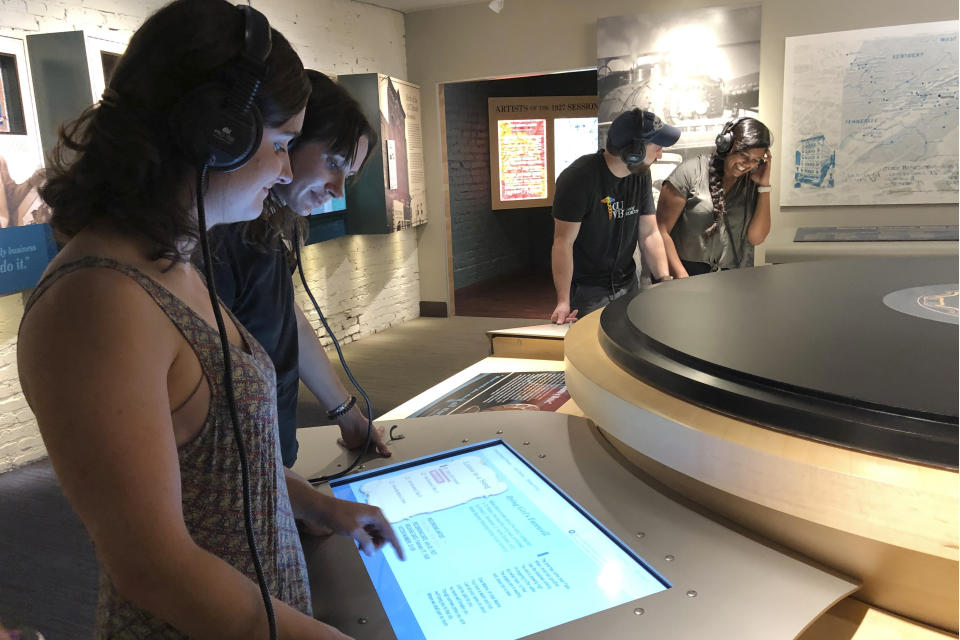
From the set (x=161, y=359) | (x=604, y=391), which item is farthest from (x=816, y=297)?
(x=161, y=359)

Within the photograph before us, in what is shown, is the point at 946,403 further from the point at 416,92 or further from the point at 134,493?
Result: the point at 416,92

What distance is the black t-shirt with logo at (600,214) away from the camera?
2709mm

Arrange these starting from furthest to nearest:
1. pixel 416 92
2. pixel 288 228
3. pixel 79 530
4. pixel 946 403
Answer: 1. pixel 416 92
2. pixel 79 530
3. pixel 288 228
4. pixel 946 403

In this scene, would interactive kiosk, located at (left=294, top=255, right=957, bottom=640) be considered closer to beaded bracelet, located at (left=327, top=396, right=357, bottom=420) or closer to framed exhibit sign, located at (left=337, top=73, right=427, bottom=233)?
beaded bracelet, located at (left=327, top=396, right=357, bottom=420)

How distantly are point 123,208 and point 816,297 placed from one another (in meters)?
1.32

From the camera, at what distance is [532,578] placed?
79 centimetres

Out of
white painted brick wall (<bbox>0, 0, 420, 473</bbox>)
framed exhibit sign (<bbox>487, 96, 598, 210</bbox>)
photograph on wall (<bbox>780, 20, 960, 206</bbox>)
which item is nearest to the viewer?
white painted brick wall (<bbox>0, 0, 420, 473</bbox>)

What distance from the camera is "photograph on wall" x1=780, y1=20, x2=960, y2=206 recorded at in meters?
4.28

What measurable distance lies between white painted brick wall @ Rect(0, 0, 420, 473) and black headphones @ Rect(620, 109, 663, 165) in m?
2.67

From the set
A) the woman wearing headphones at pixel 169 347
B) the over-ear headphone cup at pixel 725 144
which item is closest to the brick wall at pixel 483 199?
the over-ear headphone cup at pixel 725 144

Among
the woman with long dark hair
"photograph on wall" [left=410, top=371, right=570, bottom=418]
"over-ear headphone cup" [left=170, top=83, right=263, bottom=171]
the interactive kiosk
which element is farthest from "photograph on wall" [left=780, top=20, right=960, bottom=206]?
"over-ear headphone cup" [left=170, top=83, right=263, bottom=171]

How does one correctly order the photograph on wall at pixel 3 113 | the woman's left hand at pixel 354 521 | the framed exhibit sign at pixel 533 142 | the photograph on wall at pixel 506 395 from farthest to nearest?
1. the framed exhibit sign at pixel 533 142
2. the photograph on wall at pixel 3 113
3. the photograph on wall at pixel 506 395
4. the woman's left hand at pixel 354 521

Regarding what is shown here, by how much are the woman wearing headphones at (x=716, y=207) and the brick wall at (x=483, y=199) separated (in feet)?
10.2

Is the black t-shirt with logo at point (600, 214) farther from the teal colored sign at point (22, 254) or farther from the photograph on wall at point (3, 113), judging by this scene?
the photograph on wall at point (3, 113)
